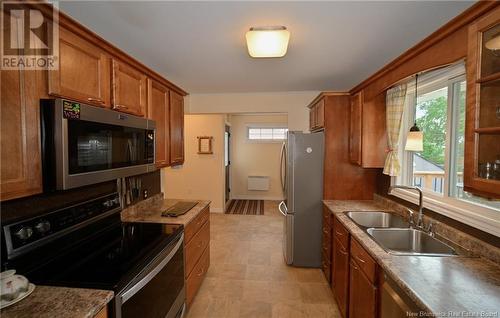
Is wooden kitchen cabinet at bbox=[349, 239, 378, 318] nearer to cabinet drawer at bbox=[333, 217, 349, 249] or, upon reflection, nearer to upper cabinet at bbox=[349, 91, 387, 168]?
cabinet drawer at bbox=[333, 217, 349, 249]

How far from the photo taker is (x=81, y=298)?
1.02 metres

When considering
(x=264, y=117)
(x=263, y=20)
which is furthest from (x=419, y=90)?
(x=264, y=117)

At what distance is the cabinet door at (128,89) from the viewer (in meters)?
1.65

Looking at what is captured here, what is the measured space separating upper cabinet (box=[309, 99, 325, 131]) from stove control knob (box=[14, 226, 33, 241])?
109 inches

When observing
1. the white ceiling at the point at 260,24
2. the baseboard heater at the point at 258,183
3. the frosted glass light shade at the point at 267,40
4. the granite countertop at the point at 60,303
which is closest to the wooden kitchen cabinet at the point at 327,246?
the white ceiling at the point at 260,24

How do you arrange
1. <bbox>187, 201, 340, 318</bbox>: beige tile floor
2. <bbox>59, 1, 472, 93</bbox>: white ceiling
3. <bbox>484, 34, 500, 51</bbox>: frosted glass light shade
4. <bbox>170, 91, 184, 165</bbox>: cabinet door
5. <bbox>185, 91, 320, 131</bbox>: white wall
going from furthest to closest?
<bbox>185, 91, 320, 131</bbox>: white wall, <bbox>170, 91, 184, 165</bbox>: cabinet door, <bbox>187, 201, 340, 318</bbox>: beige tile floor, <bbox>59, 1, 472, 93</bbox>: white ceiling, <bbox>484, 34, 500, 51</bbox>: frosted glass light shade

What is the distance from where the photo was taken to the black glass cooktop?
45.2 inches

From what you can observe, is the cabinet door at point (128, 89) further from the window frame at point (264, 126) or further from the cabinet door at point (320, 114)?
the window frame at point (264, 126)

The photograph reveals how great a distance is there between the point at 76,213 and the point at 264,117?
17.9ft

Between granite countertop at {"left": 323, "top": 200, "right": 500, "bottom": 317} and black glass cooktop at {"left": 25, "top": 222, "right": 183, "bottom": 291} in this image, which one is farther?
black glass cooktop at {"left": 25, "top": 222, "right": 183, "bottom": 291}

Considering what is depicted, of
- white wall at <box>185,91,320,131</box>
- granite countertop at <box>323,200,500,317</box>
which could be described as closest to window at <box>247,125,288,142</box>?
white wall at <box>185,91,320,131</box>

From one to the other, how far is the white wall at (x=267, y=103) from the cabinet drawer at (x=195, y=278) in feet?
7.38

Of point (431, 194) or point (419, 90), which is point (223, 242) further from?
point (419, 90)

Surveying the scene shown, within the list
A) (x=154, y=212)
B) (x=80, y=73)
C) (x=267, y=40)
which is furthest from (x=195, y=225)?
(x=267, y=40)
